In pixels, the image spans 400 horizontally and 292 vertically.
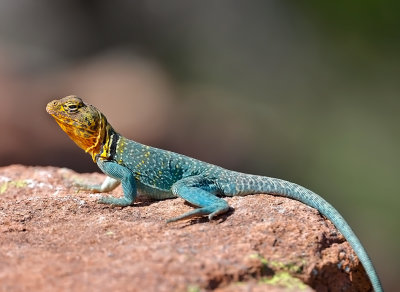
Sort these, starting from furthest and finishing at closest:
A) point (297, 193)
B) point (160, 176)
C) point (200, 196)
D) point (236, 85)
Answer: point (236, 85) < point (160, 176) < point (297, 193) < point (200, 196)

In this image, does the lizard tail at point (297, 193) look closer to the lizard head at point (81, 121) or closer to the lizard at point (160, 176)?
the lizard at point (160, 176)

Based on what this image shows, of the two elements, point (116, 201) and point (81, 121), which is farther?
point (81, 121)

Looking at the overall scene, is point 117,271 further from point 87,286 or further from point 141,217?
point 141,217

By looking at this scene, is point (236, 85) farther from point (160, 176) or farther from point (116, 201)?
point (116, 201)

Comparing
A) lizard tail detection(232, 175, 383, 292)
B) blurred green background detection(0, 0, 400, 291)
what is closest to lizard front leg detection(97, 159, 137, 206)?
lizard tail detection(232, 175, 383, 292)

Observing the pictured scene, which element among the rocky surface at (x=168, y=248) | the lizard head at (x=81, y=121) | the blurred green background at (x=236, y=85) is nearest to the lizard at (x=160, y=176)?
the lizard head at (x=81, y=121)

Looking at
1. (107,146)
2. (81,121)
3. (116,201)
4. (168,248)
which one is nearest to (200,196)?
(116,201)

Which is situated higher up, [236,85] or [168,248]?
[236,85]
